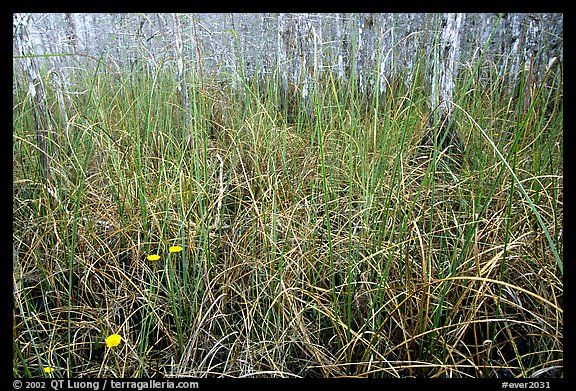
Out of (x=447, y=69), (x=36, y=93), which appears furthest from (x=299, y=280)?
(x=447, y=69)

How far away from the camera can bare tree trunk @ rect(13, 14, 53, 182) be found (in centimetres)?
140

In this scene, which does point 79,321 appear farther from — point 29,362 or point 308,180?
point 308,180

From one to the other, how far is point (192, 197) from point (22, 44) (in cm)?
84

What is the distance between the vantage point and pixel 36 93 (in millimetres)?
1508

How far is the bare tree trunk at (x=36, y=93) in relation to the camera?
4.59 feet

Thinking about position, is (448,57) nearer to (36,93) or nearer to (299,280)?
(299,280)

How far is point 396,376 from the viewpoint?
95 centimetres

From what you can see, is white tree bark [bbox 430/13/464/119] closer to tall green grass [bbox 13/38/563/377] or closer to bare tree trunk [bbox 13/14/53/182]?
tall green grass [bbox 13/38/563/377]

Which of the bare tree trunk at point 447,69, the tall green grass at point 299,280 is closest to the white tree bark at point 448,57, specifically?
the bare tree trunk at point 447,69

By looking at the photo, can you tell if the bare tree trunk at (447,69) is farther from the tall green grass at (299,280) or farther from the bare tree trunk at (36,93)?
the bare tree trunk at (36,93)

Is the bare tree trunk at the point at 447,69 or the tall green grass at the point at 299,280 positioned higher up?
the bare tree trunk at the point at 447,69

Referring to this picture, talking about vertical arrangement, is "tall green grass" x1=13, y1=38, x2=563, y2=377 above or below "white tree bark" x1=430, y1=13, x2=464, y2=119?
below

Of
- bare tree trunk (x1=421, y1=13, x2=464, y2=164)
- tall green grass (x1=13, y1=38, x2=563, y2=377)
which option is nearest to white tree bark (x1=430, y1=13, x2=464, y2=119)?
bare tree trunk (x1=421, y1=13, x2=464, y2=164)
